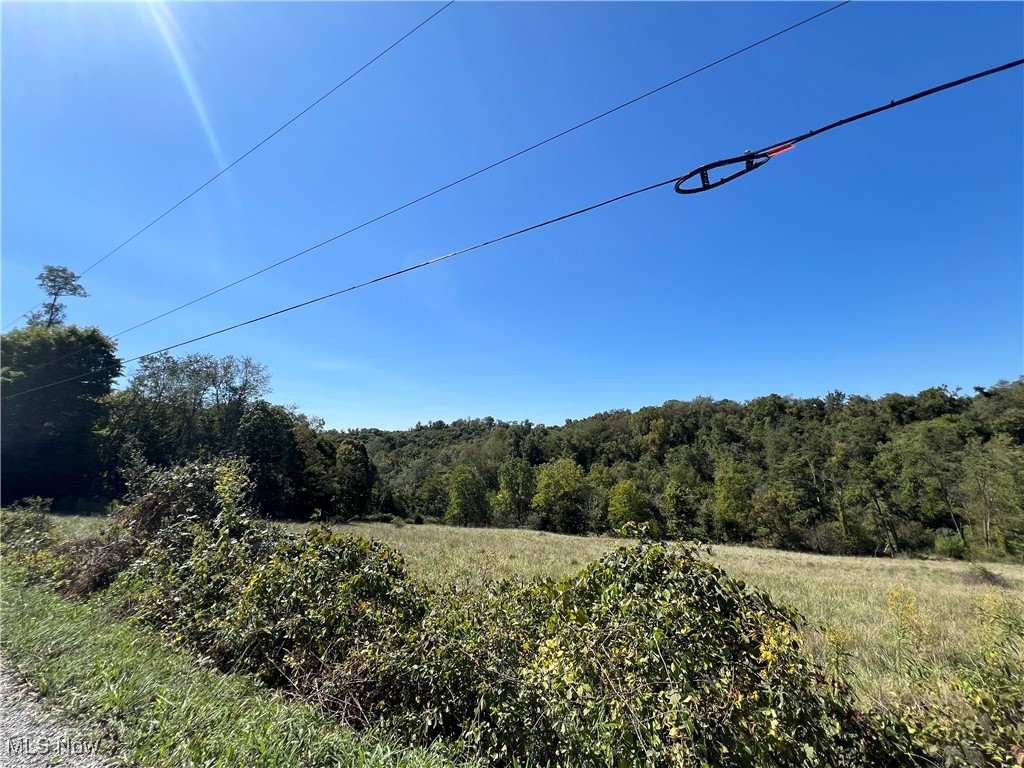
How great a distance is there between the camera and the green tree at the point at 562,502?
5841cm

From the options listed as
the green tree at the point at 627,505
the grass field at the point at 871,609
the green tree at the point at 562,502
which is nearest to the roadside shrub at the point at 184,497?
the grass field at the point at 871,609

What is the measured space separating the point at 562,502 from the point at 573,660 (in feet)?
190

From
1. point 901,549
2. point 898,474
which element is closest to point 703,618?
point 901,549

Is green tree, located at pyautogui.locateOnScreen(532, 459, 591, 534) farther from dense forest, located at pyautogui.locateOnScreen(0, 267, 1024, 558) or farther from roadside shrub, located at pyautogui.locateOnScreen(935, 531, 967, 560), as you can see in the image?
roadside shrub, located at pyautogui.locateOnScreen(935, 531, 967, 560)

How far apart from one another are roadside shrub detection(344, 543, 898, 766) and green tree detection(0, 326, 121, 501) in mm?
29889

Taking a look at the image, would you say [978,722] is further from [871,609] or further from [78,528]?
[78,528]

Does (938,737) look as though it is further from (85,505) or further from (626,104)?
(85,505)

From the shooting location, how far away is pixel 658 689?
2920mm

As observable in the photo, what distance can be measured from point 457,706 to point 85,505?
3391cm

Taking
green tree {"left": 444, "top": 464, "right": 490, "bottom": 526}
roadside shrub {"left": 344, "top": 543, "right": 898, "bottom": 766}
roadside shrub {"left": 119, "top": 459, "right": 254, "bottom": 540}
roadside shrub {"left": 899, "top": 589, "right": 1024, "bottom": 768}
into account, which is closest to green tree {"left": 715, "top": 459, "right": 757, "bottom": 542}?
green tree {"left": 444, "top": 464, "right": 490, "bottom": 526}

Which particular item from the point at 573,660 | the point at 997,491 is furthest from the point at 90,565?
the point at 997,491

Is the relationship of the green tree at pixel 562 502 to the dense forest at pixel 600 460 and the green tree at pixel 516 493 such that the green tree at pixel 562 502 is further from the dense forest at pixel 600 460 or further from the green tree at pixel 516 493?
the green tree at pixel 516 493

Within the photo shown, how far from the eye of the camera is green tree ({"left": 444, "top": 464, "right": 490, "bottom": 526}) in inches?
2258

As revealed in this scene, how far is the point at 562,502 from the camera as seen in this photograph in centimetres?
5862
